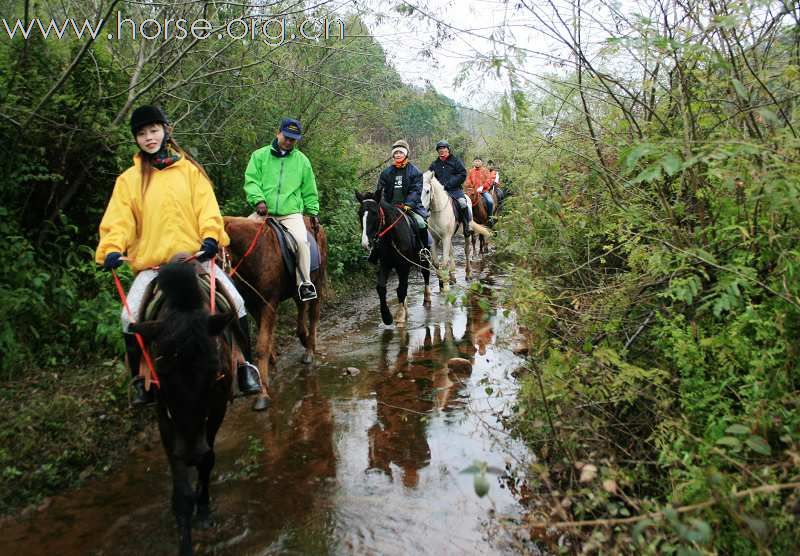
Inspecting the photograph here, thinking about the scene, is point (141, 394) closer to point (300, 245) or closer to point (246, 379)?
point (246, 379)

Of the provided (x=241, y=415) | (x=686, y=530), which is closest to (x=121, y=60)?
(x=241, y=415)

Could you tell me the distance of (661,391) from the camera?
374 cm

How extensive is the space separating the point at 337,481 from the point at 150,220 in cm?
243

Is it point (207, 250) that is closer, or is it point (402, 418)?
point (207, 250)

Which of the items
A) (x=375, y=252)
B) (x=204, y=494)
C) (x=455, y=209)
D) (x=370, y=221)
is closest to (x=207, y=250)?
(x=204, y=494)

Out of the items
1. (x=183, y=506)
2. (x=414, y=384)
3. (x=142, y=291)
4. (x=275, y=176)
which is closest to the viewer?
(x=183, y=506)

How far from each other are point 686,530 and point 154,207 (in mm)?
3736

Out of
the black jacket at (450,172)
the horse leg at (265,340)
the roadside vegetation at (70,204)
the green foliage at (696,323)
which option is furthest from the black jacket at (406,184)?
the green foliage at (696,323)

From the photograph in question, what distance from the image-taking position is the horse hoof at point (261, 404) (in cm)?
624

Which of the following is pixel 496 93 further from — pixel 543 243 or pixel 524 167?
pixel 524 167

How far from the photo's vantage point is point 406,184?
10438 mm

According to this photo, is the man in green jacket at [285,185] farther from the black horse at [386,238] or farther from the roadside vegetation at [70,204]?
the black horse at [386,238]

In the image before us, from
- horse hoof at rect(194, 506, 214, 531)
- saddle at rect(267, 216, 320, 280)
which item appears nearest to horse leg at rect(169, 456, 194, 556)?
horse hoof at rect(194, 506, 214, 531)

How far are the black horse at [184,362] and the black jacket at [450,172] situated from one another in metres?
10.0
